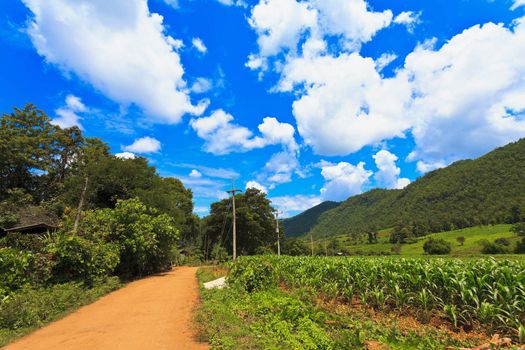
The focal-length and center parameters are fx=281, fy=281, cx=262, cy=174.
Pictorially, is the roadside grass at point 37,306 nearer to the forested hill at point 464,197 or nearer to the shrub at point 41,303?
the shrub at point 41,303

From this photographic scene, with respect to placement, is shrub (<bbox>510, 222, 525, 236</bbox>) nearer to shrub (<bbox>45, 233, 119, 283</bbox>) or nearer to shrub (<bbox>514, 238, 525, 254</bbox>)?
shrub (<bbox>514, 238, 525, 254</bbox>)

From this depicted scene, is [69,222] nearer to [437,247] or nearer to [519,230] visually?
[437,247]

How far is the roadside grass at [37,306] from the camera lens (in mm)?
7866

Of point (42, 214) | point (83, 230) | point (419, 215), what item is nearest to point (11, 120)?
point (42, 214)

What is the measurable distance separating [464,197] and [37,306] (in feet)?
365

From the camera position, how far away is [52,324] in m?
8.52

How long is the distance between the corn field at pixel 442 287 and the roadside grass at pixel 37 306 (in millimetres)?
8817

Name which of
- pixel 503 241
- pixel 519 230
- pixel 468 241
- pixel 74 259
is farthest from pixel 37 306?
pixel 519 230

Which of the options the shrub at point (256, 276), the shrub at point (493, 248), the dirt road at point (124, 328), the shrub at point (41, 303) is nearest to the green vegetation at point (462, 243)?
the shrub at point (493, 248)

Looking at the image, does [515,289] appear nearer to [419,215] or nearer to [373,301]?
[373,301]

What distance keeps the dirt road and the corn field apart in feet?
16.9

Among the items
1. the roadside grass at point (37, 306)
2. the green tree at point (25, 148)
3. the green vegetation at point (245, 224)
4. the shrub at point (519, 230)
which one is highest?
the green tree at point (25, 148)

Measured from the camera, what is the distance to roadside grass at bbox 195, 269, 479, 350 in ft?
18.3

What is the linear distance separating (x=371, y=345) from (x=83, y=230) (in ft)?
52.8
